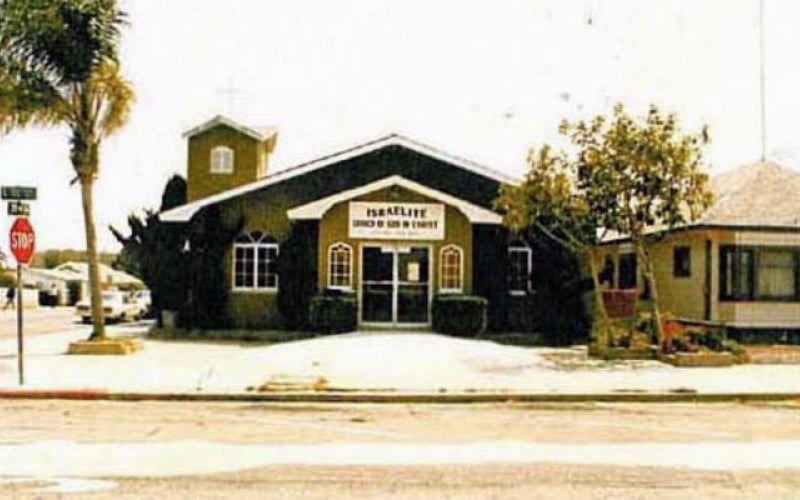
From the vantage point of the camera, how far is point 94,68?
24.4 meters

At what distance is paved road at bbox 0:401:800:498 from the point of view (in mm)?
9281

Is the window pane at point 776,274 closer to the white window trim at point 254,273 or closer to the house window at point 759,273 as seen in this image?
the house window at point 759,273

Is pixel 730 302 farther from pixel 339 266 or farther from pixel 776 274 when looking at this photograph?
pixel 339 266

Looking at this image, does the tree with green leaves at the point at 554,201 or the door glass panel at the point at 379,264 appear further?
the door glass panel at the point at 379,264

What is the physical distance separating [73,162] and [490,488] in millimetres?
17873

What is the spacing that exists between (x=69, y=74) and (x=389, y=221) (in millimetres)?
9805

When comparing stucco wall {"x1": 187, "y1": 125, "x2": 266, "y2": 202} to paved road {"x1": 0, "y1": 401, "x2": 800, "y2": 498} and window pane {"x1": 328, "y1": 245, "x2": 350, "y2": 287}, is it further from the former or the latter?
paved road {"x1": 0, "y1": 401, "x2": 800, "y2": 498}

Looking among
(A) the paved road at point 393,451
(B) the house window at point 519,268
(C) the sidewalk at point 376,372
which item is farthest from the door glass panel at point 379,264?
(A) the paved road at point 393,451

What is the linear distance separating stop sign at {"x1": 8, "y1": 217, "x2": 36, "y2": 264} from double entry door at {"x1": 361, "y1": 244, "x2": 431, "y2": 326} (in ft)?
43.2

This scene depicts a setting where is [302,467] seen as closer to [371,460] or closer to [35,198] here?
[371,460]

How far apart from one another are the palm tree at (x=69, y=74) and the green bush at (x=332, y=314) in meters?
6.80

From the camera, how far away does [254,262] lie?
105 ft

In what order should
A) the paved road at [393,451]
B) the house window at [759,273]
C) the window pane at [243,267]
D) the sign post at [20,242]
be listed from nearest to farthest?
1. the paved road at [393,451]
2. the sign post at [20,242]
3. the house window at [759,273]
4. the window pane at [243,267]

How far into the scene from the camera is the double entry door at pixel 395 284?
30812 millimetres
